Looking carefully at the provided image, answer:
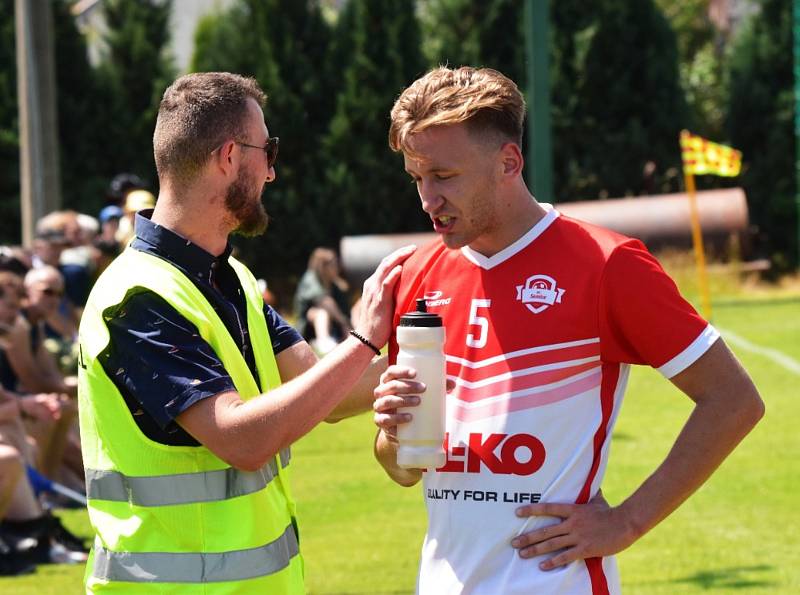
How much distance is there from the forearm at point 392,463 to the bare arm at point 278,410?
0.19m

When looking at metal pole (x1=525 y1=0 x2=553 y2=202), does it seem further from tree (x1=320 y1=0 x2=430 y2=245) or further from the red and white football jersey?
tree (x1=320 y1=0 x2=430 y2=245)

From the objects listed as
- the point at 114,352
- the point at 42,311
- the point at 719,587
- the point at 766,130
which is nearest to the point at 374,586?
the point at 719,587

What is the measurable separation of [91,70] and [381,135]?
617 cm

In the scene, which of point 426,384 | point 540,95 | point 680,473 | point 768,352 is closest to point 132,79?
point 768,352

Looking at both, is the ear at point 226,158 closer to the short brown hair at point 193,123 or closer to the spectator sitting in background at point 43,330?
the short brown hair at point 193,123

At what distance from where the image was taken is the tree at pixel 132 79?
29.6 metres

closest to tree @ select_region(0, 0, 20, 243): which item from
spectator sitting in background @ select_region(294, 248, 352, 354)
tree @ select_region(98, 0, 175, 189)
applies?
tree @ select_region(98, 0, 175, 189)

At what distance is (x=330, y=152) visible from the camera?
98.4 feet

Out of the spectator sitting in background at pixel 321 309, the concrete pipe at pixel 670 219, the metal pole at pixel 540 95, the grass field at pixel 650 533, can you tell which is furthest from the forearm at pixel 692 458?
the concrete pipe at pixel 670 219

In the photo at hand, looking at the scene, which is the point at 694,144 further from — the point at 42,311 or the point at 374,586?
the point at 374,586

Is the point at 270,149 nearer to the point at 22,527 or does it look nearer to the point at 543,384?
the point at 543,384

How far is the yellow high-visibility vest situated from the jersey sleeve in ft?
3.16

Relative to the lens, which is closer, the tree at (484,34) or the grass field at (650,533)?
the grass field at (650,533)

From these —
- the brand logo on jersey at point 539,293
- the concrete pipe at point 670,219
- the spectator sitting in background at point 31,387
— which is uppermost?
the brand logo on jersey at point 539,293
